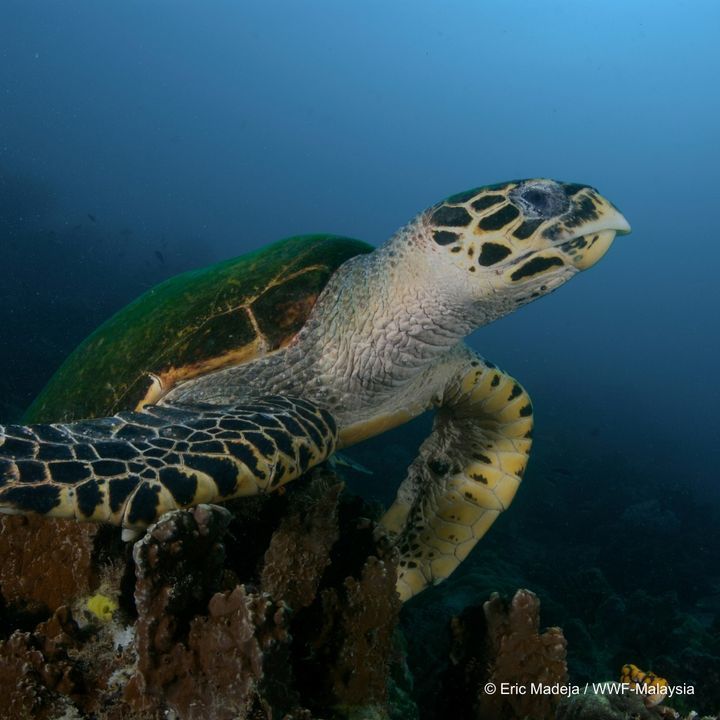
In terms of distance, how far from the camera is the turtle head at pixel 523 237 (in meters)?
2.33

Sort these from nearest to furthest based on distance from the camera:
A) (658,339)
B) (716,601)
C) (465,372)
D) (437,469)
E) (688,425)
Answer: (465,372) < (437,469) < (716,601) < (688,425) < (658,339)

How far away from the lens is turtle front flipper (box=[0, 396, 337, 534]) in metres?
1.35

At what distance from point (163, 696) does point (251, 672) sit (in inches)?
9.7

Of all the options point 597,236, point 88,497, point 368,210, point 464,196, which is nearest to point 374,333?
point 464,196

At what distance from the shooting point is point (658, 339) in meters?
86.3

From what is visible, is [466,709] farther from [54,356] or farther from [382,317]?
[54,356]

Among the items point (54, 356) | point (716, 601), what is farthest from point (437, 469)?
point (54, 356)

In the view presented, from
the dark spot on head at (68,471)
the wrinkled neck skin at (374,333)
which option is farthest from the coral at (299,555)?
the wrinkled neck skin at (374,333)

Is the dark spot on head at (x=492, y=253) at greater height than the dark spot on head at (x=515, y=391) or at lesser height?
greater

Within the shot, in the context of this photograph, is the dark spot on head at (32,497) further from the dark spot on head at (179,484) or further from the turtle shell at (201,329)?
the turtle shell at (201,329)

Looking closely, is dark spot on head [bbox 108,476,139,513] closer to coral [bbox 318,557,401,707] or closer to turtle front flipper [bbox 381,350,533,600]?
coral [bbox 318,557,401,707]

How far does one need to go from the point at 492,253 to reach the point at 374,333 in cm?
72

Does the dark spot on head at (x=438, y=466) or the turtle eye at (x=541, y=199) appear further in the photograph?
the dark spot on head at (x=438, y=466)

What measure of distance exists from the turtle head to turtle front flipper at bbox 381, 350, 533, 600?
0.91 metres
